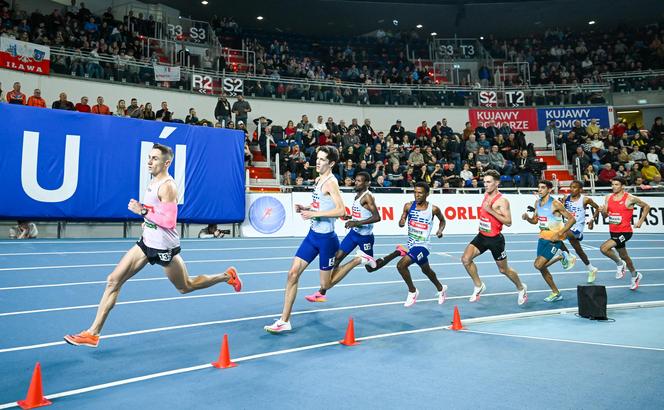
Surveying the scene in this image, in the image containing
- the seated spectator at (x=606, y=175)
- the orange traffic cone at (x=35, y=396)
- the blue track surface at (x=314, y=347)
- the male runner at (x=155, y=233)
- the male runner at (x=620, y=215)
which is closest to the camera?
the orange traffic cone at (x=35, y=396)

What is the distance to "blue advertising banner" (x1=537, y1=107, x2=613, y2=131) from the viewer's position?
28.3m

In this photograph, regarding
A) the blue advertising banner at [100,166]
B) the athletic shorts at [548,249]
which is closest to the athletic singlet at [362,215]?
the athletic shorts at [548,249]

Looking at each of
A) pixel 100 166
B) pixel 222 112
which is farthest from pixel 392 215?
pixel 100 166

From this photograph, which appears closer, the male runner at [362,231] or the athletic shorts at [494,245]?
the male runner at [362,231]

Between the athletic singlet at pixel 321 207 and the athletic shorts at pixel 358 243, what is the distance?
69.5 inches

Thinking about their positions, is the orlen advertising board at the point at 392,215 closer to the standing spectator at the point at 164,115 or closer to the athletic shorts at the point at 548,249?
the standing spectator at the point at 164,115

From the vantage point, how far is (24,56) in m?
17.9

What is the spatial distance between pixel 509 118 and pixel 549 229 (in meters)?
20.0

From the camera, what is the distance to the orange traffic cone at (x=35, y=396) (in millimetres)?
4039

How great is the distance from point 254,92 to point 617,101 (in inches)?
789

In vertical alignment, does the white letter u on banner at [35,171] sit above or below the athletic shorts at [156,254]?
above

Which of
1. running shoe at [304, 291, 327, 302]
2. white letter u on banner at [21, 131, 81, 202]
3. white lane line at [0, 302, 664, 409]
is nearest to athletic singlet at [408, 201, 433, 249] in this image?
running shoe at [304, 291, 327, 302]

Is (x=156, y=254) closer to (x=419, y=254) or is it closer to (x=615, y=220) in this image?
(x=419, y=254)

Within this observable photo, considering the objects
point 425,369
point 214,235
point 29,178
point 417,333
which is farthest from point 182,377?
point 214,235
